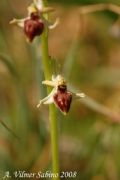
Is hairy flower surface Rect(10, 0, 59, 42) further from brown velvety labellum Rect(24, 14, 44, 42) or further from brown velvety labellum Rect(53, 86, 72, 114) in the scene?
brown velvety labellum Rect(53, 86, 72, 114)

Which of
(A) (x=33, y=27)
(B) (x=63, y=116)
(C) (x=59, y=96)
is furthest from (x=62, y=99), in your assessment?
(B) (x=63, y=116)

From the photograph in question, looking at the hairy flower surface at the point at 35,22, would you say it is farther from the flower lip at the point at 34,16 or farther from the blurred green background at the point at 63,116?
the blurred green background at the point at 63,116

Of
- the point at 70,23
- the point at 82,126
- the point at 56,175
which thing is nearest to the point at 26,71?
the point at 82,126

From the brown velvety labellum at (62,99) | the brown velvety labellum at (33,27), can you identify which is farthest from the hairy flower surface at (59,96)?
the brown velvety labellum at (33,27)

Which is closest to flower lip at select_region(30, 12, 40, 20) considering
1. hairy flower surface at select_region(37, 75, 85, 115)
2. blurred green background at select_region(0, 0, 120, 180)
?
hairy flower surface at select_region(37, 75, 85, 115)

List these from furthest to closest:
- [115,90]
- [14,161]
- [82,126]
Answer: [115,90], [82,126], [14,161]

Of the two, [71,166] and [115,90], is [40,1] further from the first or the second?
[115,90]
